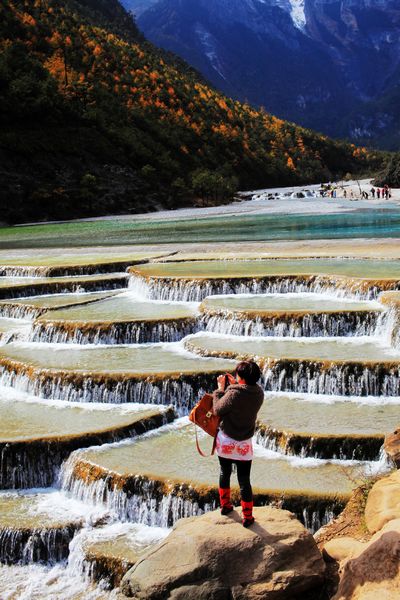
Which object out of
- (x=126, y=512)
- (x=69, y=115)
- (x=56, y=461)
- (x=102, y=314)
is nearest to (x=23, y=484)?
(x=56, y=461)

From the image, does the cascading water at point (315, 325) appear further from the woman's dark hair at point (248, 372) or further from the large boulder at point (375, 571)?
the large boulder at point (375, 571)

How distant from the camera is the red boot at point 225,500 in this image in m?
7.42

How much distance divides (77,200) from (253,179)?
56605mm

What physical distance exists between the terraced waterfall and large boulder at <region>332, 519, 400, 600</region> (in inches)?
109

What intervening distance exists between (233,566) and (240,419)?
1.42 meters

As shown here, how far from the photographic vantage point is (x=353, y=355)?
14.6m

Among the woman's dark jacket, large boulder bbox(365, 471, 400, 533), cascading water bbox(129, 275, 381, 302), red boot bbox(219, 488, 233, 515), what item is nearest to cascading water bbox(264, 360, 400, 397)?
large boulder bbox(365, 471, 400, 533)

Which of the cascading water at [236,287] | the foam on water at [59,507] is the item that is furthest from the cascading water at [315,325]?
the foam on water at [59,507]

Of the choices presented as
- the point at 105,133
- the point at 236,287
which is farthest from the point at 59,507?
the point at 105,133

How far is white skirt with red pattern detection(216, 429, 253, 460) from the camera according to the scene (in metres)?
7.16

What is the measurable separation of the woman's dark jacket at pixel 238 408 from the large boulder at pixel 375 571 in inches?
61.1

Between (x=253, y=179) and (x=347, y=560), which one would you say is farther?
(x=253, y=179)

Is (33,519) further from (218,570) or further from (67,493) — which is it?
(218,570)

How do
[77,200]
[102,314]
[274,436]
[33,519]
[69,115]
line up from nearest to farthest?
[33,519]
[274,436]
[102,314]
[77,200]
[69,115]
